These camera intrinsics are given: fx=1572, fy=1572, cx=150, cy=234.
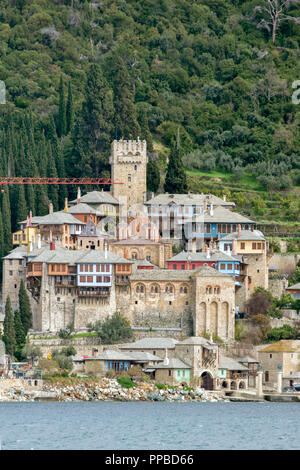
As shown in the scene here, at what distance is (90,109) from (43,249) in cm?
1657

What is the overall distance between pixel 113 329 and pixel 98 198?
1714 centimetres

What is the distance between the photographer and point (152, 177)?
11862cm

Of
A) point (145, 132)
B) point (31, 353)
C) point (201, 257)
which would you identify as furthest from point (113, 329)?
point (145, 132)

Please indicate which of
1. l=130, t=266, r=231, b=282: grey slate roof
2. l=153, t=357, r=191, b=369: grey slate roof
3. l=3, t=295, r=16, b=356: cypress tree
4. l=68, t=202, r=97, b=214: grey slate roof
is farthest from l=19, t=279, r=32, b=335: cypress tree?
l=68, t=202, r=97, b=214: grey slate roof

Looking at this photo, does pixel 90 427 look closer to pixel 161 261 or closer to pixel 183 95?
pixel 161 261

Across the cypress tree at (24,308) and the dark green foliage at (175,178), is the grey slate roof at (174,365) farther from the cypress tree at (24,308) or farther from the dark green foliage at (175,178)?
the dark green foliage at (175,178)

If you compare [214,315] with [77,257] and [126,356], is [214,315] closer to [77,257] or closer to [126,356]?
[126,356]

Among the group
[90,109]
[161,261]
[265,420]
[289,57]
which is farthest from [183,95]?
[265,420]

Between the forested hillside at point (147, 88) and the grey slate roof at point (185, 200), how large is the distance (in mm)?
3997

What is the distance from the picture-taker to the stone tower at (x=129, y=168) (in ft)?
384

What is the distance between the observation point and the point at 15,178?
115 metres

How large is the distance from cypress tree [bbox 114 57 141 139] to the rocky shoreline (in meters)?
28.5

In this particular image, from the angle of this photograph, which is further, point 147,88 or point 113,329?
point 147,88

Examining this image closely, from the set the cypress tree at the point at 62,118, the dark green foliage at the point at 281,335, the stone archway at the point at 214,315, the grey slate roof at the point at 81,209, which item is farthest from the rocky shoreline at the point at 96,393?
the cypress tree at the point at 62,118
